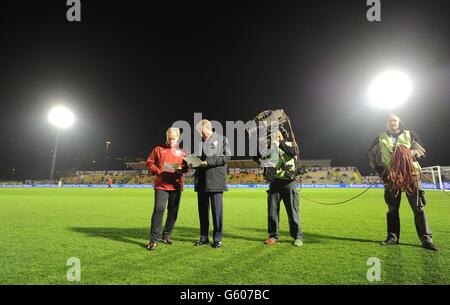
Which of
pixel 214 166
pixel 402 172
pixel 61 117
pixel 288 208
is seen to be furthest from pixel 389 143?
pixel 61 117

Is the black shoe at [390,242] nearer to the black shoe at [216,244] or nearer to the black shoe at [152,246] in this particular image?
the black shoe at [216,244]

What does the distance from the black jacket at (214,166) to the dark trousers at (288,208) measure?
0.99 meters

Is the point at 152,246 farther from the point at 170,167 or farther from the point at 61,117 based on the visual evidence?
the point at 61,117

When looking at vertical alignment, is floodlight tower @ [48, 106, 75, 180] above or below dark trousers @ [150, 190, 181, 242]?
above

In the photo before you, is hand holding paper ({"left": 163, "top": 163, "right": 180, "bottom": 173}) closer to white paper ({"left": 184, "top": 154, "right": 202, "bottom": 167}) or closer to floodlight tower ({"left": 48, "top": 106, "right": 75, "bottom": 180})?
white paper ({"left": 184, "top": 154, "right": 202, "bottom": 167})

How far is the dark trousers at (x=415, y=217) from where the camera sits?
4793 millimetres

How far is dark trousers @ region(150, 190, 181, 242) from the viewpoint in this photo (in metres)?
4.98

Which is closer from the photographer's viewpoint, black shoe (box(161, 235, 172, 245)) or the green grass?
the green grass

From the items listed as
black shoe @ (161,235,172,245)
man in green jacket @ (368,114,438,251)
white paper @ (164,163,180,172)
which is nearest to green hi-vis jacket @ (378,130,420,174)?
man in green jacket @ (368,114,438,251)

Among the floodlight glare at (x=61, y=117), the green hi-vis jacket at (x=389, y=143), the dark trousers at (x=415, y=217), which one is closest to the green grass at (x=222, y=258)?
the dark trousers at (x=415, y=217)

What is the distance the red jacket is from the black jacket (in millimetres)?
373

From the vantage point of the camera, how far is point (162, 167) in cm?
524

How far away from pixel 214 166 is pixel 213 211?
808 millimetres

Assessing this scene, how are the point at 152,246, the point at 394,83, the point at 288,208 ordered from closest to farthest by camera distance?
the point at 152,246 → the point at 288,208 → the point at 394,83
